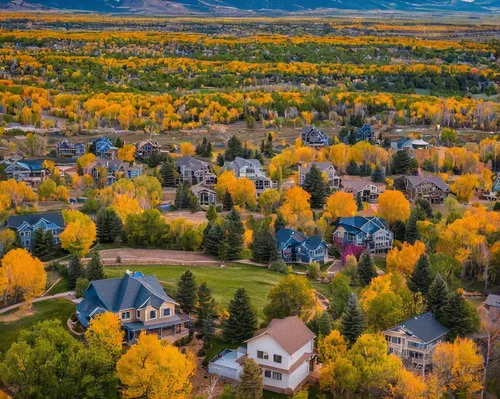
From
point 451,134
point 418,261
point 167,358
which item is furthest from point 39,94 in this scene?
point 167,358

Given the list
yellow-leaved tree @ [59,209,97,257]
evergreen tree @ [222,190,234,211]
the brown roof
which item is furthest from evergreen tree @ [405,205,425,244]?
yellow-leaved tree @ [59,209,97,257]

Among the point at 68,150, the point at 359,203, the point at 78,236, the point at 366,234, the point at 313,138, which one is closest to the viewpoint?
the point at 78,236

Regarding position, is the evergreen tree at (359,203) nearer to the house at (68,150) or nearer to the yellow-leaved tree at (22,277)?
the yellow-leaved tree at (22,277)

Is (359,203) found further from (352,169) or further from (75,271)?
(75,271)

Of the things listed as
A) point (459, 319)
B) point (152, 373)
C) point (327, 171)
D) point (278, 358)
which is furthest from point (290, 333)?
point (327, 171)

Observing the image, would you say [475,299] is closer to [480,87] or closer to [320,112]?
[320,112]

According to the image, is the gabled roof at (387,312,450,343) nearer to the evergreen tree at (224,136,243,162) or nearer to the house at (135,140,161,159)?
the evergreen tree at (224,136,243,162)
